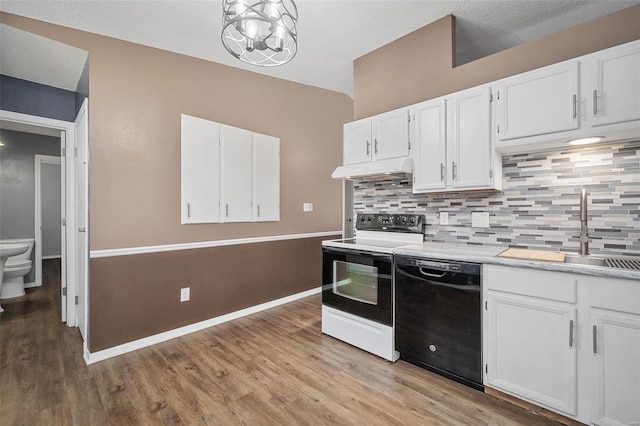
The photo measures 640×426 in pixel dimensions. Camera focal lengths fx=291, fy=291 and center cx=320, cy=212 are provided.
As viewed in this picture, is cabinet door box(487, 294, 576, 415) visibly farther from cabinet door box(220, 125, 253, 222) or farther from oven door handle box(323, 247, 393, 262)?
cabinet door box(220, 125, 253, 222)

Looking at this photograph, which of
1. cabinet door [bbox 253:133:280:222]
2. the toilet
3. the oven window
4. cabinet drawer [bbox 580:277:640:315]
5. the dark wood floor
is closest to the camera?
cabinet drawer [bbox 580:277:640:315]

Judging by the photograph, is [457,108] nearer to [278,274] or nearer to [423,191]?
[423,191]

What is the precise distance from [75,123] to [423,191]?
141 inches

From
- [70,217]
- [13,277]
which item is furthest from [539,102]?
[13,277]

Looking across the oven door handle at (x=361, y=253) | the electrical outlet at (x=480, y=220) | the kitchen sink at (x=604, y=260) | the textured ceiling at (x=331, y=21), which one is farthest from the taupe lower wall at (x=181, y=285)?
the kitchen sink at (x=604, y=260)

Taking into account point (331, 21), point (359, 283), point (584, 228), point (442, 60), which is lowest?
point (359, 283)

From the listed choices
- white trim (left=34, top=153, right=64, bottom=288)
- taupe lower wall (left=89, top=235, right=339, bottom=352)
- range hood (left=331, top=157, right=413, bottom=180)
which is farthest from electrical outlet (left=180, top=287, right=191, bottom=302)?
white trim (left=34, top=153, right=64, bottom=288)

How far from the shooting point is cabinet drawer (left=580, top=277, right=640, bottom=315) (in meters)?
1.42

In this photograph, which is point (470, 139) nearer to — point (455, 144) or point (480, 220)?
point (455, 144)

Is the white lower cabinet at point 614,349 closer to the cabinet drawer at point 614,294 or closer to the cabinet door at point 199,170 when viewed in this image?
the cabinet drawer at point 614,294

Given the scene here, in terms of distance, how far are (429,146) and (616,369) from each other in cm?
175

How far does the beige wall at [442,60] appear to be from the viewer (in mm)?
1831

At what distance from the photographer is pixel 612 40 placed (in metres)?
1.79

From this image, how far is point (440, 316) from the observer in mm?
2055
